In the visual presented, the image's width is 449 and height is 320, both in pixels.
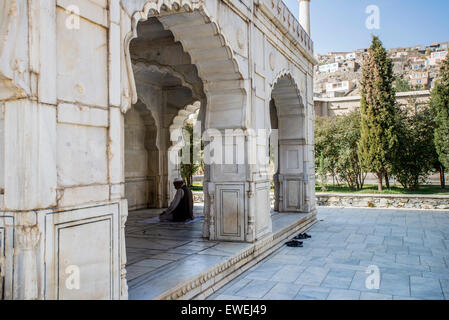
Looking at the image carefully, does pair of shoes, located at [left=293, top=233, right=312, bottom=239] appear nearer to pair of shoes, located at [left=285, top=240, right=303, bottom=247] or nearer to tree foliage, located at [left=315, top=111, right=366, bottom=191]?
pair of shoes, located at [left=285, top=240, right=303, bottom=247]

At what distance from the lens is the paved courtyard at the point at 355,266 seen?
4.97m

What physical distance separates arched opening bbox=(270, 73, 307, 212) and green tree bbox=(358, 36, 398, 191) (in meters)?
8.53

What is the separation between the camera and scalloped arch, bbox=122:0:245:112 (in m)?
3.68

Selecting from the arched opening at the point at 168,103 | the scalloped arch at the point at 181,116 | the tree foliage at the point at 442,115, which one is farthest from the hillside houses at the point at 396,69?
the arched opening at the point at 168,103

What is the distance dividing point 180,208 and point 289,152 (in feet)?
11.6

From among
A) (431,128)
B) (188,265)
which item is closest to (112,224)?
(188,265)

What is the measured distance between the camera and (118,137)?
353 centimetres

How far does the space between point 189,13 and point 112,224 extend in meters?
3.13

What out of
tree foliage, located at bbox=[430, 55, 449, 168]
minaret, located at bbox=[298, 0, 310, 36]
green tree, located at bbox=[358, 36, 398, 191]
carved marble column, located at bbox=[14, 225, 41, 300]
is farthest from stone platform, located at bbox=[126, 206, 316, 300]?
tree foliage, located at bbox=[430, 55, 449, 168]

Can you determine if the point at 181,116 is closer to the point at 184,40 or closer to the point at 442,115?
the point at 184,40

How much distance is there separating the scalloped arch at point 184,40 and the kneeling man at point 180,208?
3028mm
